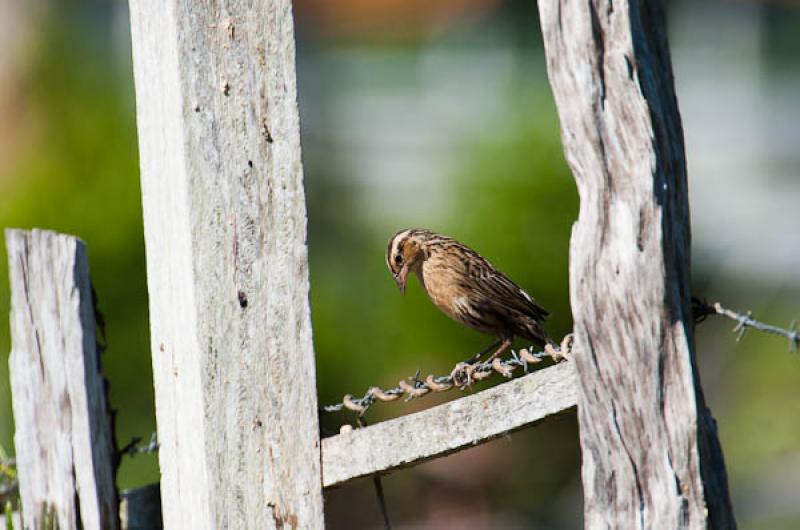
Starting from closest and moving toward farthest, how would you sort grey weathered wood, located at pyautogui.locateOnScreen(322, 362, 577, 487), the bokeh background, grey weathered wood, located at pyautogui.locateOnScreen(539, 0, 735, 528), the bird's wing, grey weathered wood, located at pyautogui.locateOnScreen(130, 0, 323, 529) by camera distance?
1. grey weathered wood, located at pyautogui.locateOnScreen(539, 0, 735, 528)
2. grey weathered wood, located at pyautogui.locateOnScreen(322, 362, 577, 487)
3. grey weathered wood, located at pyautogui.locateOnScreen(130, 0, 323, 529)
4. the bird's wing
5. the bokeh background

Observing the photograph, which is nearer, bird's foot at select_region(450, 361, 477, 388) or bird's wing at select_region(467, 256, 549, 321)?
bird's foot at select_region(450, 361, 477, 388)

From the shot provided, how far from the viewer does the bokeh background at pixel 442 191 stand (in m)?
8.02

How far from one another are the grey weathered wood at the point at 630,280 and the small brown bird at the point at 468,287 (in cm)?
267

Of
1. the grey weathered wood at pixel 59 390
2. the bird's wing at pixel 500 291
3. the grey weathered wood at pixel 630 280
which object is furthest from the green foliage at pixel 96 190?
the grey weathered wood at pixel 630 280

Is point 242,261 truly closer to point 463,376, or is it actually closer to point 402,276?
point 463,376

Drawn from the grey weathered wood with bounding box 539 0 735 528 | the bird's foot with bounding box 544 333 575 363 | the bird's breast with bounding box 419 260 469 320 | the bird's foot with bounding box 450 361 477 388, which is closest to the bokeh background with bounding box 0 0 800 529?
the bird's breast with bounding box 419 260 469 320

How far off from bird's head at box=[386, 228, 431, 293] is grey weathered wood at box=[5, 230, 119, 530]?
2489 millimetres

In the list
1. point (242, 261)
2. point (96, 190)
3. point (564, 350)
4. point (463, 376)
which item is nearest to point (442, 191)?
point (96, 190)

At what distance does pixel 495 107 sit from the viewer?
927cm

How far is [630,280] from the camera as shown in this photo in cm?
258

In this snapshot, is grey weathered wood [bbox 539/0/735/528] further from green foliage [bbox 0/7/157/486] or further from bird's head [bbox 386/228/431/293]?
green foliage [bbox 0/7/157/486]

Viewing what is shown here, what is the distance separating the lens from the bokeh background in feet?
26.3

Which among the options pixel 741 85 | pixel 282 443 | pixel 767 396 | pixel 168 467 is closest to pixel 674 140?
pixel 282 443

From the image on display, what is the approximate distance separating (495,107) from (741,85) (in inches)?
85.8
